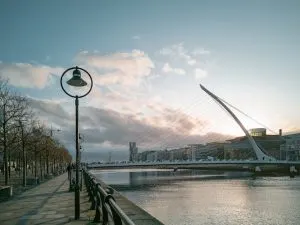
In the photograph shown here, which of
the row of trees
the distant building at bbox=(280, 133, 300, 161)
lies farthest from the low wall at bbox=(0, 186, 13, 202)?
the distant building at bbox=(280, 133, 300, 161)

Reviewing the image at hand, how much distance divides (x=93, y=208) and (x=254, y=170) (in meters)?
119

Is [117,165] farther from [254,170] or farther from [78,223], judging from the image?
[78,223]

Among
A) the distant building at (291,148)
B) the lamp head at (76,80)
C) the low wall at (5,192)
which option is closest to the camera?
the lamp head at (76,80)

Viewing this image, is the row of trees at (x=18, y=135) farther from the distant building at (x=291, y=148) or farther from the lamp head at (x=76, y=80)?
the distant building at (x=291, y=148)

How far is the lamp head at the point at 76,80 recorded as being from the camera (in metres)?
13.3

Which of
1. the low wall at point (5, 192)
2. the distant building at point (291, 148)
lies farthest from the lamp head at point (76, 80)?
the distant building at point (291, 148)

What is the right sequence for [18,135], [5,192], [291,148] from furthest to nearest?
[291,148] < [18,135] < [5,192]

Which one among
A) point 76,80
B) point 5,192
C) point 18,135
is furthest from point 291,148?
point 76,80

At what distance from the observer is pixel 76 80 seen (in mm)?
13320

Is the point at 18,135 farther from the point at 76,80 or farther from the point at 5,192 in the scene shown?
the point at 76,80

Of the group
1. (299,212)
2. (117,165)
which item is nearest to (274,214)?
(299,212)

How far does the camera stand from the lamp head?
13325 mm

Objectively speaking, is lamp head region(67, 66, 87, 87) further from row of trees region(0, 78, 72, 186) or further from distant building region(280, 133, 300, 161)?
distant building region(280, 133, 300, 161)

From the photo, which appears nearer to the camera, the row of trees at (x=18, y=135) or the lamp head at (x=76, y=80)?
the lamp head at (x=76, y=80)
